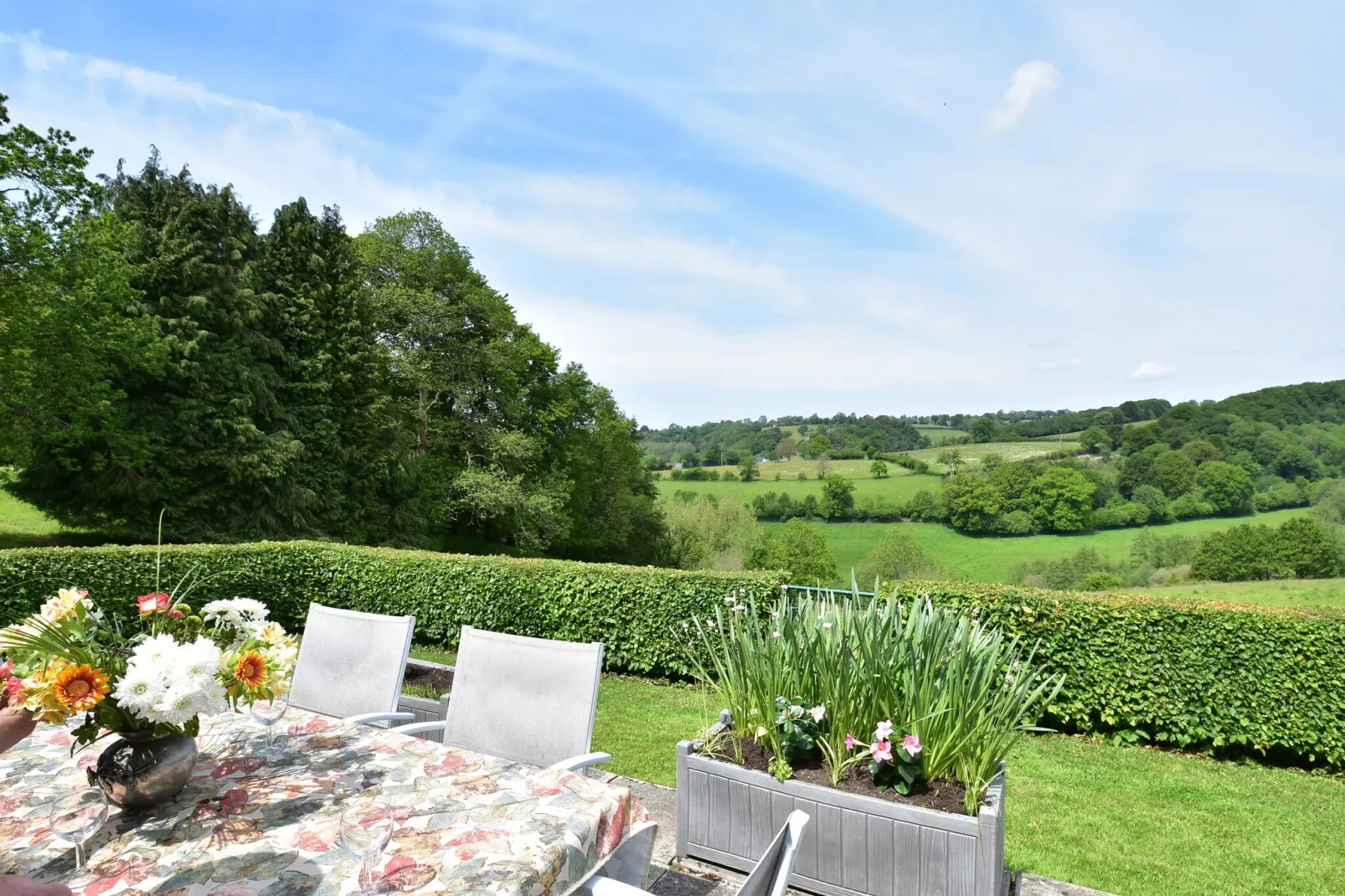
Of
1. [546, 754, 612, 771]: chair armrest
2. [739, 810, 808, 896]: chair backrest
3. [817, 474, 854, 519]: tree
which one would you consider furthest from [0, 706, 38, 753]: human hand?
[817, 474, 854, 519]: tree

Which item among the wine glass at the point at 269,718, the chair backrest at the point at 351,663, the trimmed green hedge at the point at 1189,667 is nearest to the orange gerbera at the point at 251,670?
the wine glass at the point at 269,718

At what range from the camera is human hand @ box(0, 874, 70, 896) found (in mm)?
1262

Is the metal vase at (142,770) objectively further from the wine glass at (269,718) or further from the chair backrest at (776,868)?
the chair backrest at (776,868)

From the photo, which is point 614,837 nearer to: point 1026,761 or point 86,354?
point 1026,761

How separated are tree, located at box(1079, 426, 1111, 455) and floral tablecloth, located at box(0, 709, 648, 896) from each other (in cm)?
5788

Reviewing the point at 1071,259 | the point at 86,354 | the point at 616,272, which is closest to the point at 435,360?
the point at 616,272

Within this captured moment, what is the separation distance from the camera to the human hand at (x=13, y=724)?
1.71 m

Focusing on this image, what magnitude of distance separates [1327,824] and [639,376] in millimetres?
29604

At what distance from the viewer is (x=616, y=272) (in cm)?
2434

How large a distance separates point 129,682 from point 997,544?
5051cm

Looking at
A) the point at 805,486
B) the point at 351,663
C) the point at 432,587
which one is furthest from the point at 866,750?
the point at 805,486

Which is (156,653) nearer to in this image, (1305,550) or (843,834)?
(843,834)

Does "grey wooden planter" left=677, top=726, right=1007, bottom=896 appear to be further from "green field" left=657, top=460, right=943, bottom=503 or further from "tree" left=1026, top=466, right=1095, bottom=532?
"tree" left=1026, top=466, right=1095, bottom=532

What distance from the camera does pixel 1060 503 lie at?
153 feet
